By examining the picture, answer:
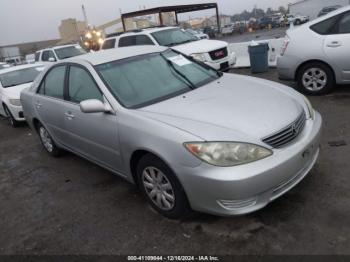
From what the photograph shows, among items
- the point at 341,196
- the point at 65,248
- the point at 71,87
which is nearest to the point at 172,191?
Result: the point at 65,248

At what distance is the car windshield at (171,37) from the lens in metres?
10.5

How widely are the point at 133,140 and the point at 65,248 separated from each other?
120 centimetres

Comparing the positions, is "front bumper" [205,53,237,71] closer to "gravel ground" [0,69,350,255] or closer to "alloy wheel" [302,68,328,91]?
"alloy wheel" [302,68,328,91]

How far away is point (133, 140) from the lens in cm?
337

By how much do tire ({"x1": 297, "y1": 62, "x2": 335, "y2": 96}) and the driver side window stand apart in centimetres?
428

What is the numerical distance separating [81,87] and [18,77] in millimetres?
6007

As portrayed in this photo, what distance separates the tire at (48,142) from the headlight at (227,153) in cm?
338

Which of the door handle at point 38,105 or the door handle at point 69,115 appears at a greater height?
the door handle at point 69,115

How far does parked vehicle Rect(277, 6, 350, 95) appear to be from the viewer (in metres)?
6.09

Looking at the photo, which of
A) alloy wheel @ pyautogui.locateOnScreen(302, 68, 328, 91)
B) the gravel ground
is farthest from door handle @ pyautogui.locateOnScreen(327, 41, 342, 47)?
the gravel ground

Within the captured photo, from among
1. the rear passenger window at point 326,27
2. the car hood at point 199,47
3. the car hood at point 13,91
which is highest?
the rear passenger window at point 326,27

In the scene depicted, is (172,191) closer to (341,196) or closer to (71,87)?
(341,196)

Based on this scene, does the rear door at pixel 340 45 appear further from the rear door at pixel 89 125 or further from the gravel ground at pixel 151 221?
the rear door at pixel 89 125

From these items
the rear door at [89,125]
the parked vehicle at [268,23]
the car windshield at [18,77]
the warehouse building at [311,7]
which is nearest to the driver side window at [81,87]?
the rear door at [89,125]
